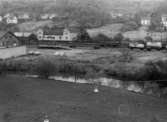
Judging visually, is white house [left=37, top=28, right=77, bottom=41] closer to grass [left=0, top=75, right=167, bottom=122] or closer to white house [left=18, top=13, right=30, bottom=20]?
grass [left=0, top=75, right=167, bottom=122]

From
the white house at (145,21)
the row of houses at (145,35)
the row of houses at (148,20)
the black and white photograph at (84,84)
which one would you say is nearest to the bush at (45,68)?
the black and white photograph at (84,84)

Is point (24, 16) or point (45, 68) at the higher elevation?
point (24, 16)

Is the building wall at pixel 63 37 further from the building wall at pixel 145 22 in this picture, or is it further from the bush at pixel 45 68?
the building wall at pixel 145 22

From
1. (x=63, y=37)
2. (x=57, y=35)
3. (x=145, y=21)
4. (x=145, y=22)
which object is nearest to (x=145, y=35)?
(x=63, y=37)

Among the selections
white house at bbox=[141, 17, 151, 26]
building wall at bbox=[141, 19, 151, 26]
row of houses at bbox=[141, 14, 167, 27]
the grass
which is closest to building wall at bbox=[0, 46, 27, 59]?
the grass

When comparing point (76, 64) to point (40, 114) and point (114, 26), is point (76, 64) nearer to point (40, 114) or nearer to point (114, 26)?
point (40, 114)

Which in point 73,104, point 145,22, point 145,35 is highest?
point 145,22

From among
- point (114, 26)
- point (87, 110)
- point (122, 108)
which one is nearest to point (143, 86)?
point (122, 108)

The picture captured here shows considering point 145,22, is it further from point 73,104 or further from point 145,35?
point 73,104
